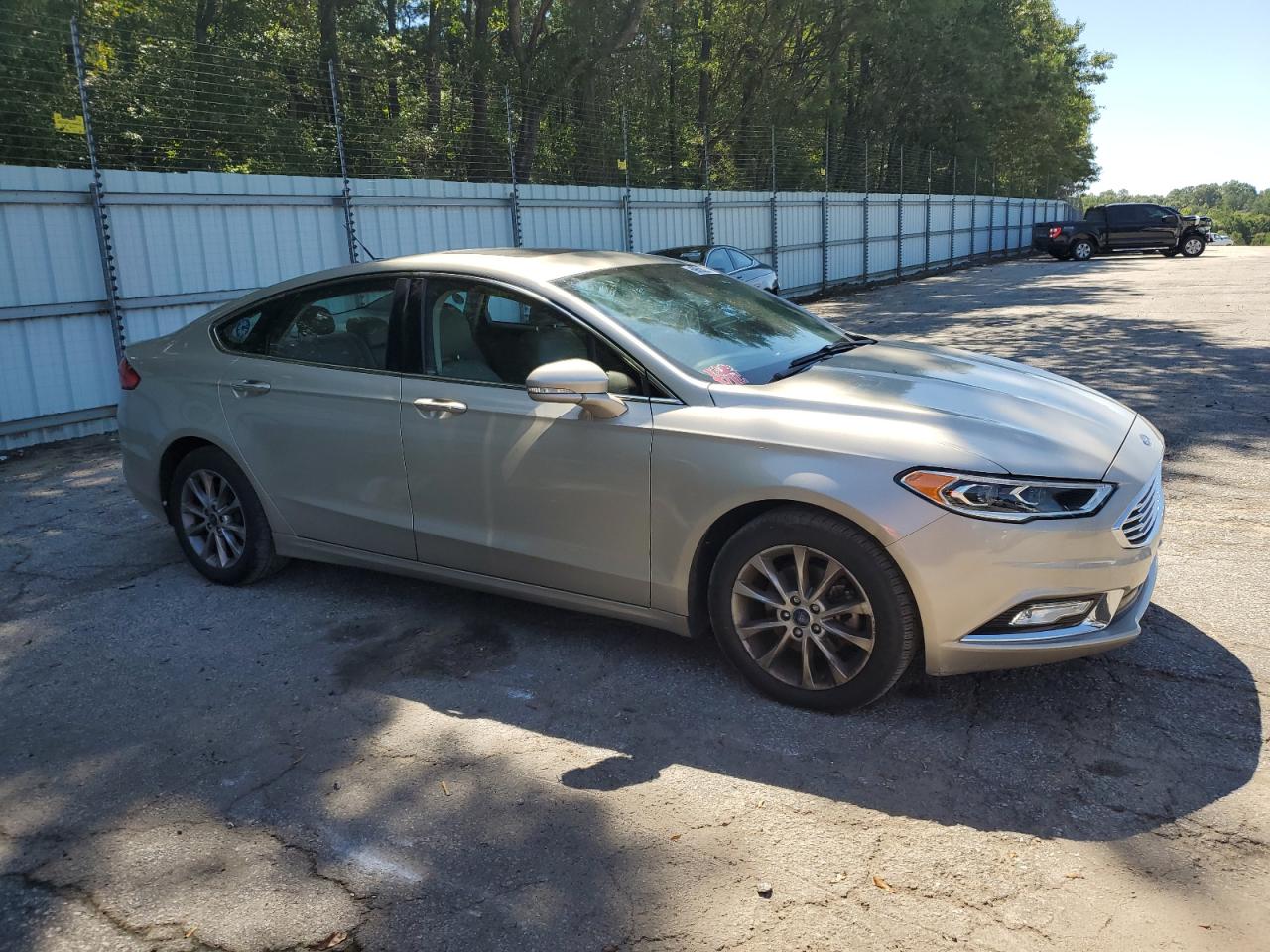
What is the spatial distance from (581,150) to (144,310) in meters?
8.62

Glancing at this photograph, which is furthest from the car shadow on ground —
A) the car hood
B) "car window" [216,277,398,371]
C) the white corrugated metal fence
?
the white corrugated metal fence

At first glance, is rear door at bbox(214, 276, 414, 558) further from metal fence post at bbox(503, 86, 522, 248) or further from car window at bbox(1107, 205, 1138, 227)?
car window at bbox(1107, 205, 1138, 227)

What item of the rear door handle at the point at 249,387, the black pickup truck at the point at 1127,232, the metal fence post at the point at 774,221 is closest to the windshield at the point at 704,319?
the rear door handle at the point at 249,387

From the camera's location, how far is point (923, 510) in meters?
3.30

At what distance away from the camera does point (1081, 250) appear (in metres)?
34.3

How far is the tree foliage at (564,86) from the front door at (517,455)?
7.07m

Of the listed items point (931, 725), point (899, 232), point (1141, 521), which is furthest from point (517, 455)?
point (899, 232)

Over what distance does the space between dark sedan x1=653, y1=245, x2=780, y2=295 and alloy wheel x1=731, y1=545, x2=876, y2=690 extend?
1127 centimetres

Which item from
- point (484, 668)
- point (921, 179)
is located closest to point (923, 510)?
point (484, 668)

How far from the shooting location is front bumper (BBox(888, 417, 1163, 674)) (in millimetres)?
3264

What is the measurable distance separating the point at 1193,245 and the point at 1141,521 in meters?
35.1

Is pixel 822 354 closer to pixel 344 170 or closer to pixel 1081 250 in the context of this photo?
pixel 344 170

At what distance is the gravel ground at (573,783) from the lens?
2.63 meters

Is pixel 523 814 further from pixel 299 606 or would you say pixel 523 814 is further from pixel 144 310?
pixel 144 310
